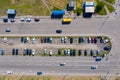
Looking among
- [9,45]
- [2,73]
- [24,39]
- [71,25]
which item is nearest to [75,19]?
[71,25]

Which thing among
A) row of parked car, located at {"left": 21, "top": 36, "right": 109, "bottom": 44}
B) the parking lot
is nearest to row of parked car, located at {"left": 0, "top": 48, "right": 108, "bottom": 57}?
the parking lot

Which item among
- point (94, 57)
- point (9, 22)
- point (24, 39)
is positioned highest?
point (9, 22)

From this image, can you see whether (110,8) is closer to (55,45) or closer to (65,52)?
(65,52)

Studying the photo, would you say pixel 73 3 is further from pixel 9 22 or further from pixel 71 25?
pixel 9 22

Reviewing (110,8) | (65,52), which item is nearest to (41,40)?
(65,52)

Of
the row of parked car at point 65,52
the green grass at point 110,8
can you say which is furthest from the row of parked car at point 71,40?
the green grass at point 110,8

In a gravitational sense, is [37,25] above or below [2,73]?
above
